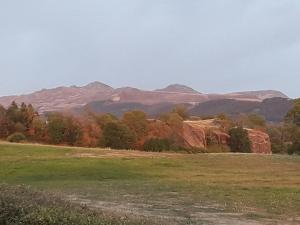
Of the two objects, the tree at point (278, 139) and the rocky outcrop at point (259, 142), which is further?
the tree at point (278, 139)

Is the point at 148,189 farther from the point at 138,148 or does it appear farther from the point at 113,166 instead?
the point at 138,148

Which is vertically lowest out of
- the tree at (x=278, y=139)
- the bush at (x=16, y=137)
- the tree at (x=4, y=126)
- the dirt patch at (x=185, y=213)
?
the tree at (x=278, y=139)

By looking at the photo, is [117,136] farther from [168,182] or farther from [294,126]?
[168,182]

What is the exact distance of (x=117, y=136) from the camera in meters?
72.5

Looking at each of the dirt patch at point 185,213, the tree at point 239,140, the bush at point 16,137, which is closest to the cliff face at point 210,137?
the tree at point 239,140

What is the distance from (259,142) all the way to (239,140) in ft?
12.8

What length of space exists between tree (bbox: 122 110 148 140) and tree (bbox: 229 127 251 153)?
12.9 m

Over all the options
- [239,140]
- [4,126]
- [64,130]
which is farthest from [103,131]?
[239,140]

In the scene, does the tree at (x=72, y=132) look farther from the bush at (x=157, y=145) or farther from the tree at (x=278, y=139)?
the tree at (x=278, y=139)

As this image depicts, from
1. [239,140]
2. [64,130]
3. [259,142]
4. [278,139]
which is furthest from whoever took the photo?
[278,139]

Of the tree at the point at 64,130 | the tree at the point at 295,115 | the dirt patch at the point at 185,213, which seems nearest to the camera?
the dirt patch at the point at 185,213

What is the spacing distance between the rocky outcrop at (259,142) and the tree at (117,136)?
18303 mm

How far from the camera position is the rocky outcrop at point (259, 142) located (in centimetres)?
8131

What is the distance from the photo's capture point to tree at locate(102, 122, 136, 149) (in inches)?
2825
